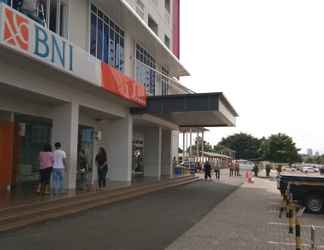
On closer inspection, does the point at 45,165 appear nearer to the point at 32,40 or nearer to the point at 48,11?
the point at 32,40

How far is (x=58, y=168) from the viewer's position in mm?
14172

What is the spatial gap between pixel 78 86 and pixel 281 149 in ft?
134

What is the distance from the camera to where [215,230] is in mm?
10984

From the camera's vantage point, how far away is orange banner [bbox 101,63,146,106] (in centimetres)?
1696

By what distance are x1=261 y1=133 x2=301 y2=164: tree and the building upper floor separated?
79.5 ft

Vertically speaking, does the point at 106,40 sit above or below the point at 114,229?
above

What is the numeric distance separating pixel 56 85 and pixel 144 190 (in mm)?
7430

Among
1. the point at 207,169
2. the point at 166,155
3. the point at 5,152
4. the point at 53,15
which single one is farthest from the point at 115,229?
the point at 207,169

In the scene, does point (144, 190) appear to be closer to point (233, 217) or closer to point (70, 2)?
point (233, 217)

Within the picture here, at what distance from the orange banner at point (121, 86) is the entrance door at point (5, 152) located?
378cm

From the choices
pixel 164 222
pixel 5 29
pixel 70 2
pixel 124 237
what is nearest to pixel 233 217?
pixel 164 222

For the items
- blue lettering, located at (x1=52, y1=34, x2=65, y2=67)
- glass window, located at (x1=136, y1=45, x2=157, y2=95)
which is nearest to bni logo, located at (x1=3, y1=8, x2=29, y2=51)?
blue lettering, located at (x1=52, y1=34, x2=65, y2=67)

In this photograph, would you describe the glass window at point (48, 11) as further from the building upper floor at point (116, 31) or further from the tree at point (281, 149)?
the tree at point (281, 149)

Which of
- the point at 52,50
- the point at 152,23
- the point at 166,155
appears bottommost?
the point at 166,155
